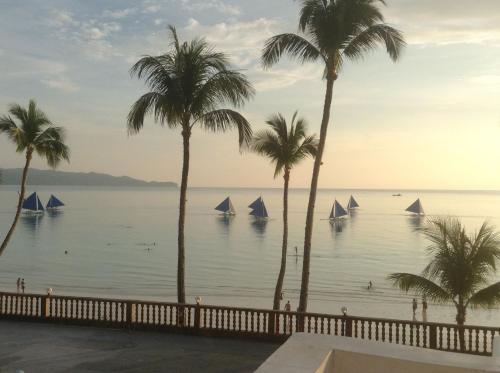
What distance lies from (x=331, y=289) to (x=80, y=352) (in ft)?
149

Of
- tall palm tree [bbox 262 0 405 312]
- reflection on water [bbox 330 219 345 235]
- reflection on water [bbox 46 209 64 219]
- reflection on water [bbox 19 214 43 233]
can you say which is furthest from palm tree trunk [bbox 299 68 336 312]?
reflection on water [bbox 46 209 64 219]

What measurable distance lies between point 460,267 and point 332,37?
8052 millimetres

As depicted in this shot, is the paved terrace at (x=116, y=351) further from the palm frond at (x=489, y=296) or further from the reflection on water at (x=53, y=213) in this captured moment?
the reflection on water at (x=53, y=213)

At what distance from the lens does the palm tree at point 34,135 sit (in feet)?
71.7

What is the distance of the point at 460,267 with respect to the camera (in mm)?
15172

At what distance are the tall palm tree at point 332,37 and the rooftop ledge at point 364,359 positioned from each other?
1055 cm

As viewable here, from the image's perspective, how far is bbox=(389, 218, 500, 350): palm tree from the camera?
15094mm

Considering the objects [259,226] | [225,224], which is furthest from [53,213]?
[259,226]

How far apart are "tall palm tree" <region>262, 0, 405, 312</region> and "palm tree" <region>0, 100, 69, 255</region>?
10095 millimetres

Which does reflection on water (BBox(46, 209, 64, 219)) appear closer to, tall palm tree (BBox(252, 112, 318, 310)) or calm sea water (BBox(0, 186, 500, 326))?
calm sea water (BBox(0, 186, 500, 326))

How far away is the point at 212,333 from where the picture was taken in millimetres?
14891

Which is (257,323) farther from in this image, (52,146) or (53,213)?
(53,213)

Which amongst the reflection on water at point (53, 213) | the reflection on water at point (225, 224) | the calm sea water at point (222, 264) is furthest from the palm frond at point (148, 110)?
the reflection on water at point (53, 213)

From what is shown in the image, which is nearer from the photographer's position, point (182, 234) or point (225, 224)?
point (182, 234)
